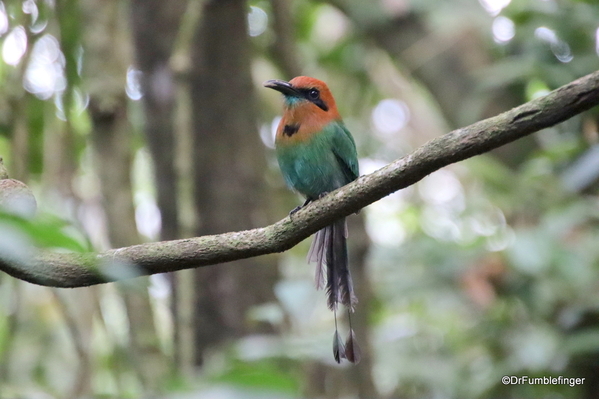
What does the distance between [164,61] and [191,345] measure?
170 cm

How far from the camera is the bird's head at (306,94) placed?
320cm

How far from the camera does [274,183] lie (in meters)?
5.57

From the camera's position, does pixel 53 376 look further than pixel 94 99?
Yes

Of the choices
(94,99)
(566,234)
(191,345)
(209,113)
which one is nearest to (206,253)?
(94,99)

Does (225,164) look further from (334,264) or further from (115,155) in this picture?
(334,264)

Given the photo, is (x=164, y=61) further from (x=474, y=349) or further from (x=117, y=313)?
(x=117, y=313)

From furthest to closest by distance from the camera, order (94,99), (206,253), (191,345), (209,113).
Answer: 1. (209,113)
2. (191,345)
3. (94,99)
4. (206,253)

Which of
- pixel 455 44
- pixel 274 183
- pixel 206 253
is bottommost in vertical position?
pixel 206 253

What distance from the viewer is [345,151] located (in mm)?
3082

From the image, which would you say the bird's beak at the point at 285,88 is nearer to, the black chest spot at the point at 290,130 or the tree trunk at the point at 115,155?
the black chest spot at the point at 290,130
